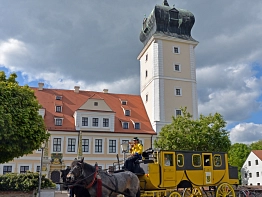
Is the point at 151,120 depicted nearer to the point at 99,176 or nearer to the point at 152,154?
the point at 152,154

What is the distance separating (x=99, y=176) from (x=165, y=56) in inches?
1175

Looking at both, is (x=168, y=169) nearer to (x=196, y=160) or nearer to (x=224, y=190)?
(x=196, y=160)

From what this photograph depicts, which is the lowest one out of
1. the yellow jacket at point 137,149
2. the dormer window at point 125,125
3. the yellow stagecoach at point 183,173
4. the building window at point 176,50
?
the yellow stagecoach at point 183,173

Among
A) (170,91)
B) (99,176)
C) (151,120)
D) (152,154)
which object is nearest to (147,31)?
(170,91)

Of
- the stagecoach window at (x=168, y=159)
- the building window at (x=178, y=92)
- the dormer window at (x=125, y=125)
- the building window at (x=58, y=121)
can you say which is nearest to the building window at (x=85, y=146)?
the building window at (x=58, y=121)

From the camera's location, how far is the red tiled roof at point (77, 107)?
3194 cm

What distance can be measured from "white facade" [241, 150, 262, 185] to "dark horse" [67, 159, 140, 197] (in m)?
43.8

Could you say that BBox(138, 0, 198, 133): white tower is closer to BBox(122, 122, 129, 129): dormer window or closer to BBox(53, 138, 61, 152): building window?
BBox(122, 122, 129, 129): dormer window

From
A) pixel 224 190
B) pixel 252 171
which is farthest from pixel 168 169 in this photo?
pixel 252 171

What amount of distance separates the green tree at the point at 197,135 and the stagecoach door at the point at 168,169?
12.4 meters

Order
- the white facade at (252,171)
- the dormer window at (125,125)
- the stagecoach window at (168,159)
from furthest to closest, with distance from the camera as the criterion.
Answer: the white facade at (252,171) < the dormer window at (125,125) < the stagecoach window at (168,159)

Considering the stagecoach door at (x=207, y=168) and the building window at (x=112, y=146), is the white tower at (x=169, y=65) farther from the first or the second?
the stagecoach door at (x=207, y=168)

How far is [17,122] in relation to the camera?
1392 centimetres

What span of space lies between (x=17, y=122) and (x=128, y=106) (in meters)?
23.7
